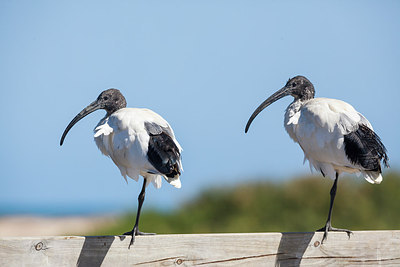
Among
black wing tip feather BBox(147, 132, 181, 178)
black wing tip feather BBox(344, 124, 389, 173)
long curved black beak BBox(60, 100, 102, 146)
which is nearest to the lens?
black wing tip feather BBox(147, 132, 181, 178)

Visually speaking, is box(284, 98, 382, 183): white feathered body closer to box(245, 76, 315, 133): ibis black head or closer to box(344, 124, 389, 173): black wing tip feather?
box(344, 124, 389, 173): black wing tip feather

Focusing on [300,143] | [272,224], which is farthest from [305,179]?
[300,143]

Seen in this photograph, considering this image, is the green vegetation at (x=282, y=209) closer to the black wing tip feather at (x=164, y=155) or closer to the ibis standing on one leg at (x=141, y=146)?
the ibis standing on one leg at (x=141, y=146)

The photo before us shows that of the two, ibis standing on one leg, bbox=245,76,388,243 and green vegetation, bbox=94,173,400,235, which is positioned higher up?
ibis standing on one leg, bbox=245,76,388,243

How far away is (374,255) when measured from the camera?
11.6 feet

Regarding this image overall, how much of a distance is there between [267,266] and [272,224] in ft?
21.3

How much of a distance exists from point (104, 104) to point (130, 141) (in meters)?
0.98

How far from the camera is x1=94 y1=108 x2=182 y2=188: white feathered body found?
4.05 metres

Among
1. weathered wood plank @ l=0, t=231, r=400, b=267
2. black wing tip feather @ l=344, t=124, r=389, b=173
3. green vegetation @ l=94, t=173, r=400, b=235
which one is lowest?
green vegetation @ l=94, t=173, r=400, b=235

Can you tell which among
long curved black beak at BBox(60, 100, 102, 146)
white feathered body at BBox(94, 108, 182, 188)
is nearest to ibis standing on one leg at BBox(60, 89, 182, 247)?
white feathered body at BBox(94, 108, 182, 188)

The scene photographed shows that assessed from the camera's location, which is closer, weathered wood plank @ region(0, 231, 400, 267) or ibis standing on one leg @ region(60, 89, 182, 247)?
weathered wood plank @ region(0, 231, 400, 267)

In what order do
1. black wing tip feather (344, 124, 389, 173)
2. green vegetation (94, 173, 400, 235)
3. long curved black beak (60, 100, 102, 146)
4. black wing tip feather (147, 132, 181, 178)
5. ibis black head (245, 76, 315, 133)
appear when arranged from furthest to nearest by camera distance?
green vegetation (94, 173, 400, 235) → ibis black head (245, 76, 315, 133) → long curved black beak (60, 100, 102, 146) → black wing tip feather (344, 124, 389, 173) → black wing tip feather (147, 132, 181, 178)

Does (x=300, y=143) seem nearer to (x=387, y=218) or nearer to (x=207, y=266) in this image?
(x=207, y=266)

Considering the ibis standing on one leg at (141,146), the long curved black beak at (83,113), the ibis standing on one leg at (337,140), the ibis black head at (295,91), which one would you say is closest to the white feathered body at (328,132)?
the ibis standing on one leg at (337,140)
